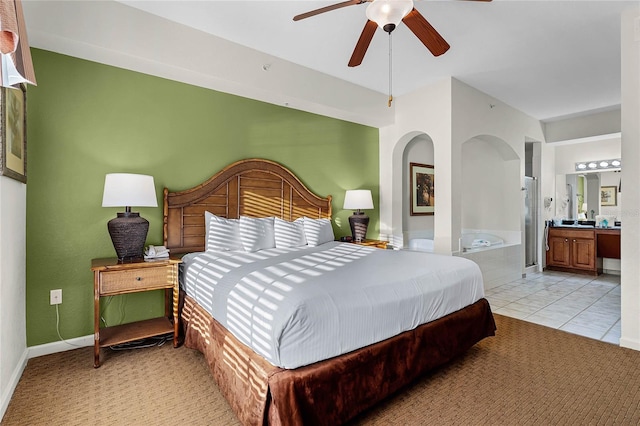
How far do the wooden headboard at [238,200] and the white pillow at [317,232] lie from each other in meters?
0.44

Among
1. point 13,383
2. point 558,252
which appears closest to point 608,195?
point 558,252

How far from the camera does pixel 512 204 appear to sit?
18.3 ft

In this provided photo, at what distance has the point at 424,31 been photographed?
7.57 ft

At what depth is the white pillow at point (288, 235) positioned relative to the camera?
3492 millimetres

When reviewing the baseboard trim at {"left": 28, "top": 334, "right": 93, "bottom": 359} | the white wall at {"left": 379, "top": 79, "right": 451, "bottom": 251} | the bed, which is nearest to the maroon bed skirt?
the bed

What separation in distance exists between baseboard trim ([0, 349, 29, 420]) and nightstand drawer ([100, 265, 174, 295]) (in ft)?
2.30

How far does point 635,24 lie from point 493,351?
10.1 feet

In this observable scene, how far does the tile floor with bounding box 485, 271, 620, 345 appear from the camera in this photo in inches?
130

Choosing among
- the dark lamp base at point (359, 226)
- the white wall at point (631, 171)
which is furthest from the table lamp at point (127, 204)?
the white wall at point (631, 171)

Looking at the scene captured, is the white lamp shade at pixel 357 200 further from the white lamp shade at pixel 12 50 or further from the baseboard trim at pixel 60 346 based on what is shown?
the white lamp shade at pixel 12 50

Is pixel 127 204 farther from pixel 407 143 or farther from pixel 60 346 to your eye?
pixel 407 143

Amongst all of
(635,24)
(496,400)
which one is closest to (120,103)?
(496,400)

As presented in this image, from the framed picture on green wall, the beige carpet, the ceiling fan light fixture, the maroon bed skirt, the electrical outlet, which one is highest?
the ceiling fan light fixture

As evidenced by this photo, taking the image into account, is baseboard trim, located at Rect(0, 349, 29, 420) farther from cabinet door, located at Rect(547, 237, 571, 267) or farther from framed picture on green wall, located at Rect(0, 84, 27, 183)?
cabinet door, located at Rect(547, 237, 571, 267)
